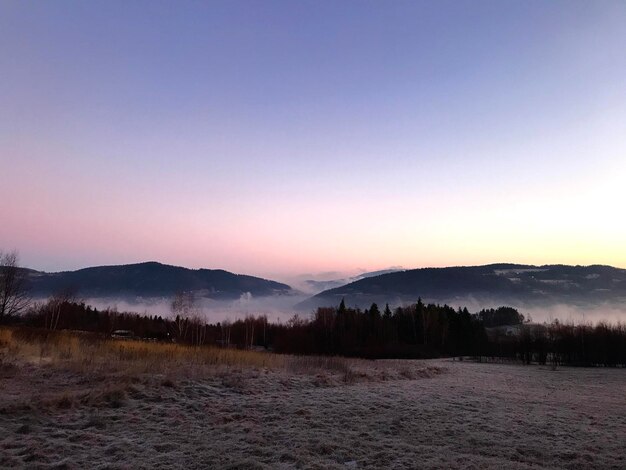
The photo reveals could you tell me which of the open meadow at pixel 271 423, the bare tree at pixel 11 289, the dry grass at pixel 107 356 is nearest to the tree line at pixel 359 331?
the bare tree at pixel 11 289

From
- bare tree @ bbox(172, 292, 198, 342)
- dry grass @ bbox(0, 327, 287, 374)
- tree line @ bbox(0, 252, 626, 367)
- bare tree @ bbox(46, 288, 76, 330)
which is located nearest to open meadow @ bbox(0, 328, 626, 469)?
dry grass @ bbox(0, 327, 287, 374)

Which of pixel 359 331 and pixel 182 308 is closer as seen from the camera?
pixel 182 308

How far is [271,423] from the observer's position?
1255cm

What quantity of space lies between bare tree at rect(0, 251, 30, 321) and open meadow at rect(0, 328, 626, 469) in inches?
1456

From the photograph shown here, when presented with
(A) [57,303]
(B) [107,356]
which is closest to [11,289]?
(A) [57,303]

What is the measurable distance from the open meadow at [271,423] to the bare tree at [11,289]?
37.0m

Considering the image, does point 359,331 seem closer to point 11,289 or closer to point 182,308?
point 182,308

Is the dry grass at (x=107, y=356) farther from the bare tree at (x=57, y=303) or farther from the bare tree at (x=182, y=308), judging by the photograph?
the bare tree at (x=182, y=308)

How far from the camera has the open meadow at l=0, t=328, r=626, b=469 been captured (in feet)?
31.0

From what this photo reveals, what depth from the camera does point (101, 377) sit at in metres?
18.7

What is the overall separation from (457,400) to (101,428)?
13.1 metres

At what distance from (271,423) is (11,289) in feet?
176

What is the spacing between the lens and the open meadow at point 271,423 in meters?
9.45

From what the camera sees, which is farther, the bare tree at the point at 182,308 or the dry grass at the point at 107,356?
the bare tree at the point at 182,308
